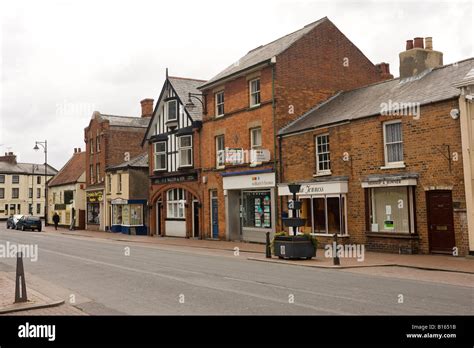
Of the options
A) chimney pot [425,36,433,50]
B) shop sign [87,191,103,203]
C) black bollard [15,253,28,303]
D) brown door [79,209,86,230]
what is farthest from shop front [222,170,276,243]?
brown door [79,209,86,230]

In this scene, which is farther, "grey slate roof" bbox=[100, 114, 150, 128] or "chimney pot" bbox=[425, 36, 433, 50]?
"grey slate roof" bbox=[100, 114, 150, 128]

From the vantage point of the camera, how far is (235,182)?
28.9 m

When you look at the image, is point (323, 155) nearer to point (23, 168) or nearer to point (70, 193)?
point (70, 193)

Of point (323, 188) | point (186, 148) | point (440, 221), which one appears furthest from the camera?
point (186, 148)

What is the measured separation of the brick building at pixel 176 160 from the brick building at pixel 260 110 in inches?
49.5

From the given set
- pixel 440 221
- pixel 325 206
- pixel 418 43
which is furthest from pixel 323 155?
pixel 418 43

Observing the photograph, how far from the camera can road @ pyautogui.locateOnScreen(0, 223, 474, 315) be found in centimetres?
921

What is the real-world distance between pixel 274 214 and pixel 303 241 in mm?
7590

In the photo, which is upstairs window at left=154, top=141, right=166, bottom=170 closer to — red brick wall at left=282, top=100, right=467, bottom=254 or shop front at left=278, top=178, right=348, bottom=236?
red brick wall at left=282, top=100, right=467, bottom=254

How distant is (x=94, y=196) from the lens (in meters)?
47.7

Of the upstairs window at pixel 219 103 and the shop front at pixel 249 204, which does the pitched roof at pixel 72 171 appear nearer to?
the upstairs window at pixel 219 103

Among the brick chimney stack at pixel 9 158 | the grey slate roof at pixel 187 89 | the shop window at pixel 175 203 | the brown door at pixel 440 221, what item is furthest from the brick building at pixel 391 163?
the brick chimney stack at pixel 9 158

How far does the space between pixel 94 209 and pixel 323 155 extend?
101 feet
